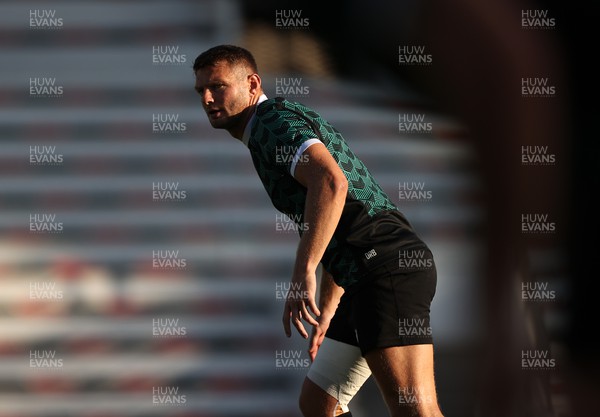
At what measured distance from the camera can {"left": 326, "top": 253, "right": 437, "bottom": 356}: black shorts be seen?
140 inches

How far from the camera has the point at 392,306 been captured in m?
3.63

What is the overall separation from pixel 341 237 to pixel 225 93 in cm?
72

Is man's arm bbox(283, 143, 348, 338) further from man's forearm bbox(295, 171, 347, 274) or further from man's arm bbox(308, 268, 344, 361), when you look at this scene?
man's arm bbox(308, 268, 344, 361)

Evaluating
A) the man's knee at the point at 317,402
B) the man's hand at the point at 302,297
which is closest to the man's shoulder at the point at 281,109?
the man's hand at the point at 302,297

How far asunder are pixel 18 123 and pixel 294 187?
11.3 feet

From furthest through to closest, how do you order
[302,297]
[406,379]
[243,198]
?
[243,198], [406,379], [302,297]

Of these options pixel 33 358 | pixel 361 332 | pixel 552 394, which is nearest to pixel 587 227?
pixel 552 394

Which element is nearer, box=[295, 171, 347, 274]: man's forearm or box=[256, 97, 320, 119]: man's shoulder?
box=[295, 171, 347, 274]: man's forearm

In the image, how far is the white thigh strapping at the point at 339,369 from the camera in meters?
4.06

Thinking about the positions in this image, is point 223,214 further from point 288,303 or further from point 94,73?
point 288,303

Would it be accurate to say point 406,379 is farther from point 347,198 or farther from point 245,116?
point 245,116

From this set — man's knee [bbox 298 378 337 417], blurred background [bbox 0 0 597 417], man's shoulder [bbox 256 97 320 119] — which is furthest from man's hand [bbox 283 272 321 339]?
blurred background [bbox 0 0 597 417]

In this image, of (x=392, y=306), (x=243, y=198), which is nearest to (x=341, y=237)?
(x=392, y=306)

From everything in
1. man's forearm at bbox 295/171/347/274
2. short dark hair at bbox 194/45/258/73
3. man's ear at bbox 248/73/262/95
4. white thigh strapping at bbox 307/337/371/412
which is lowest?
white thigh strapping at bbox 307/337/371/412
